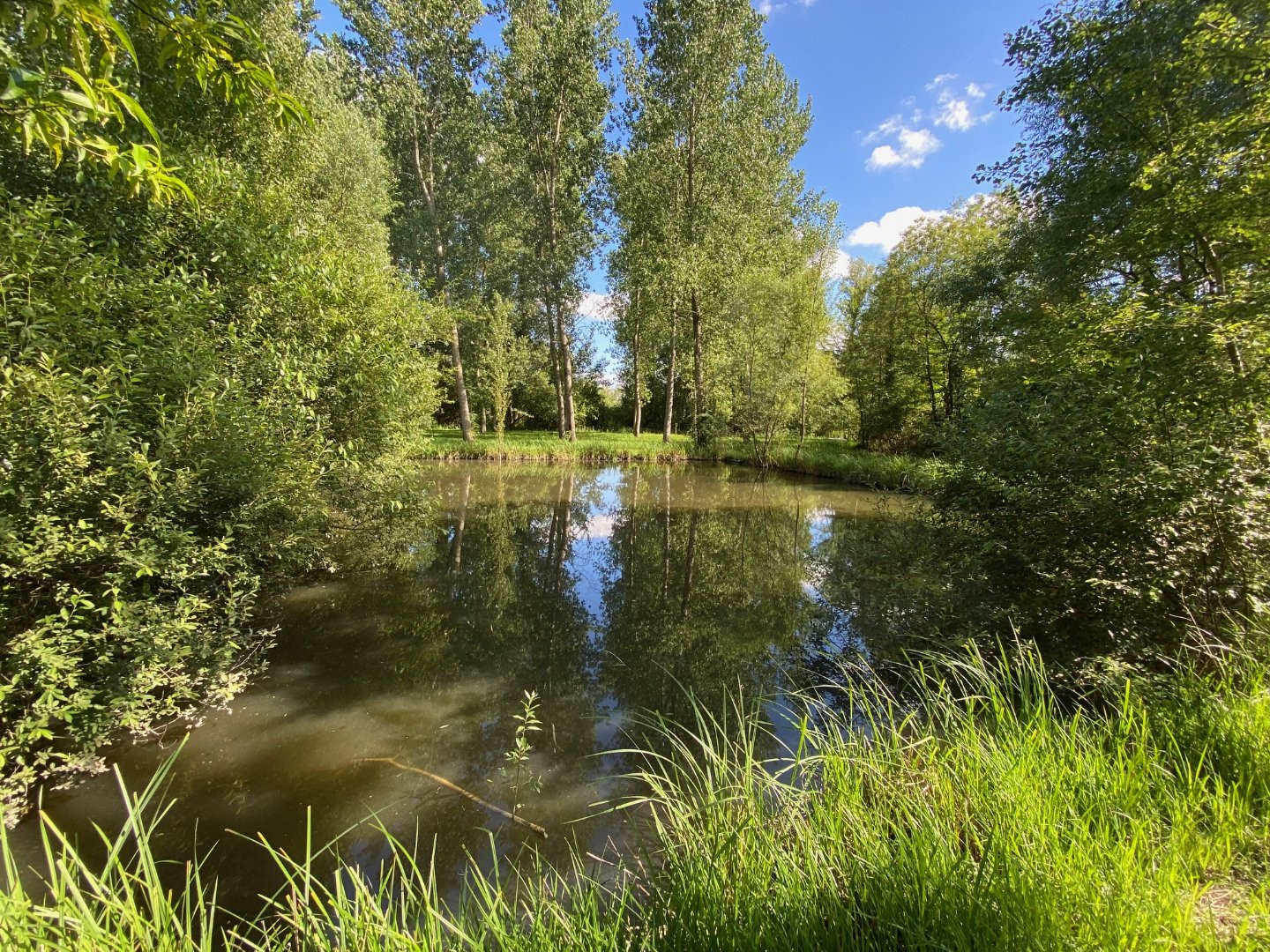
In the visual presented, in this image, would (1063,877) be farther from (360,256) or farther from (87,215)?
(360,256)

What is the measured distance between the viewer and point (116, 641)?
3.14 m

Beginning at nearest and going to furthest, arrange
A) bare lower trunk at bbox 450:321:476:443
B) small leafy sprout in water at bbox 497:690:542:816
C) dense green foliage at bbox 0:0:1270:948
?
1. dense green foliage at bbox 0:0:1270:948
2. small leafy sprout in water at bbox 497:690:542:816
3. bare lower trunk at bbox 450:321:476:443

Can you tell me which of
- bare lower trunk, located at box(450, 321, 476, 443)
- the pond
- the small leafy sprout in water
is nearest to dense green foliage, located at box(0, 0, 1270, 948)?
the pond

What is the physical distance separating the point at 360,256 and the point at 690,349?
2520 cm

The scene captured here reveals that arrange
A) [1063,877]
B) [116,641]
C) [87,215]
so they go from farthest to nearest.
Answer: [87,215], [116,641], [1063,877]

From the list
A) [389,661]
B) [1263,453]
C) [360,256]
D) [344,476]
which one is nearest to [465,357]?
[360,256]

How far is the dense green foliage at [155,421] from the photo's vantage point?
2799mm

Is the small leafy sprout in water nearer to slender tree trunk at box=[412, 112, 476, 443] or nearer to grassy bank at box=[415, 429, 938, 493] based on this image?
grassy bank at box=[415, 429, 938, 493]

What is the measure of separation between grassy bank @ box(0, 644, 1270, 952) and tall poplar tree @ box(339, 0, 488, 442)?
15.1 m

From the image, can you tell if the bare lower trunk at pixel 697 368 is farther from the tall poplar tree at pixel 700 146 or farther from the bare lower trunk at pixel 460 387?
the bare lower trunk at pixel 460 387

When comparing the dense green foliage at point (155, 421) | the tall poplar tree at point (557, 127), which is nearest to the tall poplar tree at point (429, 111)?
the tall poplar tree at point (557, 127)

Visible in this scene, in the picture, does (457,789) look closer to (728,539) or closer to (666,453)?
(728,539)

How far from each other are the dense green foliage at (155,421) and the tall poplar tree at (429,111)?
32.8ft

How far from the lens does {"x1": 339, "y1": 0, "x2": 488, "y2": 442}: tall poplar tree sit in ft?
57.0
